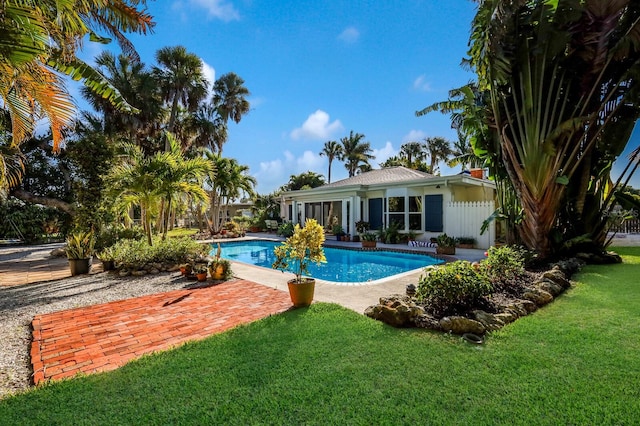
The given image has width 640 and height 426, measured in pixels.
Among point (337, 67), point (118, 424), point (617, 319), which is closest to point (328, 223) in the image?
point (337, 67)

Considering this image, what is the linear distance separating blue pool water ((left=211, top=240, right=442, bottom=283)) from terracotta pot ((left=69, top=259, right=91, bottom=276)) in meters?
5.82

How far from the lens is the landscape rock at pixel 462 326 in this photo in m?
4.05

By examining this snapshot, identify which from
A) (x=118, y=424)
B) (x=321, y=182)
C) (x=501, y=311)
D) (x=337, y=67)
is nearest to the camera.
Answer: (x=118, y=424)

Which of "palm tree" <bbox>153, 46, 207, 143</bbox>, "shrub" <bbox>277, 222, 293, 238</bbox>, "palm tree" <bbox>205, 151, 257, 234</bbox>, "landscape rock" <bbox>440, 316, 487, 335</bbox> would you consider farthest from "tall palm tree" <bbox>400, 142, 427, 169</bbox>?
"landscape rock" <bbox>440, 316, 487, 335</bbox>

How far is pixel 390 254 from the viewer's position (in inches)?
573

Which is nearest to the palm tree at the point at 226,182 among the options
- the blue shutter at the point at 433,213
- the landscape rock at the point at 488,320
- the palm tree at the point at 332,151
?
the blue shutter at the point at 433,213

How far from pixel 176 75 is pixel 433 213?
20.1 metres

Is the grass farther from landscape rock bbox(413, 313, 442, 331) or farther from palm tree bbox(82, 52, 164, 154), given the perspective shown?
palm tree bbox(82, 52, 164, 154)

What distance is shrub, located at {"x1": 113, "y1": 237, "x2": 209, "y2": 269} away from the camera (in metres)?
8.94

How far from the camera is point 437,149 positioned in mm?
38938

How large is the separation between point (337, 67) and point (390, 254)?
10.0m

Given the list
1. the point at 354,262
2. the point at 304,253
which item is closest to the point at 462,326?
the point at 304,253

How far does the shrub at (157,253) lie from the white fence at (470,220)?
11.8 metres

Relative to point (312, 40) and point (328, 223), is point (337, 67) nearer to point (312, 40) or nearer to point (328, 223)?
point (312, 40)
